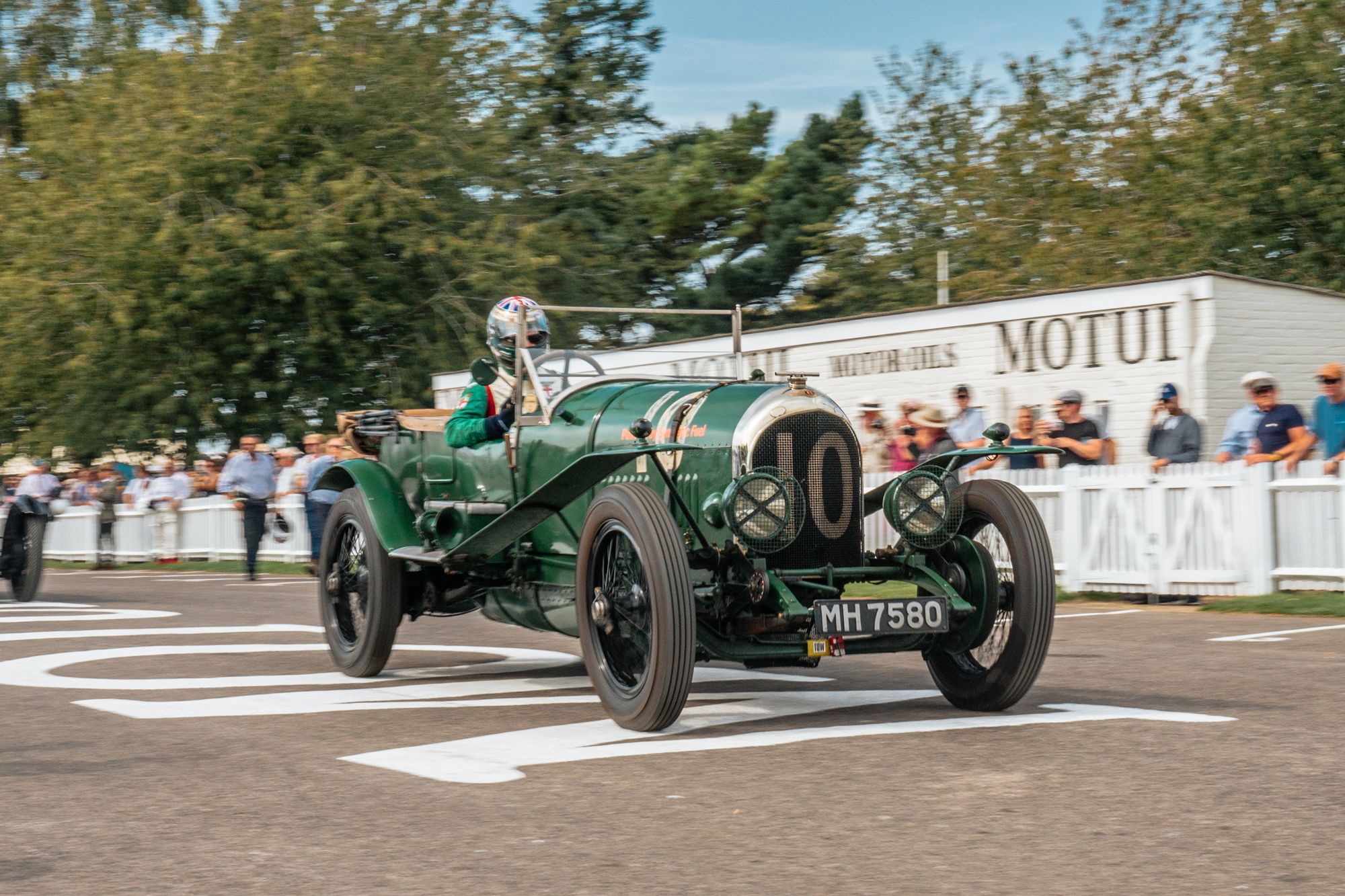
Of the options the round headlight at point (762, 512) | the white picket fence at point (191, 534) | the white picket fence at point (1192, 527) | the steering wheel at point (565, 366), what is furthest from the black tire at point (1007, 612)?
the white picket fence at point (191, 534)

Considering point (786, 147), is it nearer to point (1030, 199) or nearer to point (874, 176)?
point (874, 176)

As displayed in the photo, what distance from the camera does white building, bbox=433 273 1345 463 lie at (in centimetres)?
1656

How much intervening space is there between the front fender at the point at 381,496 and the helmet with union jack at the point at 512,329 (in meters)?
1.09

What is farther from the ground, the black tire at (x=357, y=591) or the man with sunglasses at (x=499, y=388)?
the man with sunglasses at (x=499, y=388)

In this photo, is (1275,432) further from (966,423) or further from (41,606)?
(41,606)

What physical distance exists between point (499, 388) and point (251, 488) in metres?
12.2

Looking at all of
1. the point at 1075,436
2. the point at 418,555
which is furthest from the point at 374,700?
the point at 1075,436

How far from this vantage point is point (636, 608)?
666 centimetres

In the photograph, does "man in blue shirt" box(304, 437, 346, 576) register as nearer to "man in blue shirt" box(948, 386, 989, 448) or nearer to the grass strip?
"man in blue shirt" box(948, 386, 989, 448)

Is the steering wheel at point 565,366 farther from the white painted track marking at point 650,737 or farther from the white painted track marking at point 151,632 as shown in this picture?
the white painted track marking at point 151,632

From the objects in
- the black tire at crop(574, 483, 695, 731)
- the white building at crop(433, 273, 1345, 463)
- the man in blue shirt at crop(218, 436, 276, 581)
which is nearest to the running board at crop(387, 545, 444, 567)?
the black tire at crop(574, 483, 695, 731)

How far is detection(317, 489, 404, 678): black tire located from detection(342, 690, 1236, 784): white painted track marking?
2.13 m

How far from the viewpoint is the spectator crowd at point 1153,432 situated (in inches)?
516

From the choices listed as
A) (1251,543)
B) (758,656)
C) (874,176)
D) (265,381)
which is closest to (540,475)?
(758,656)
